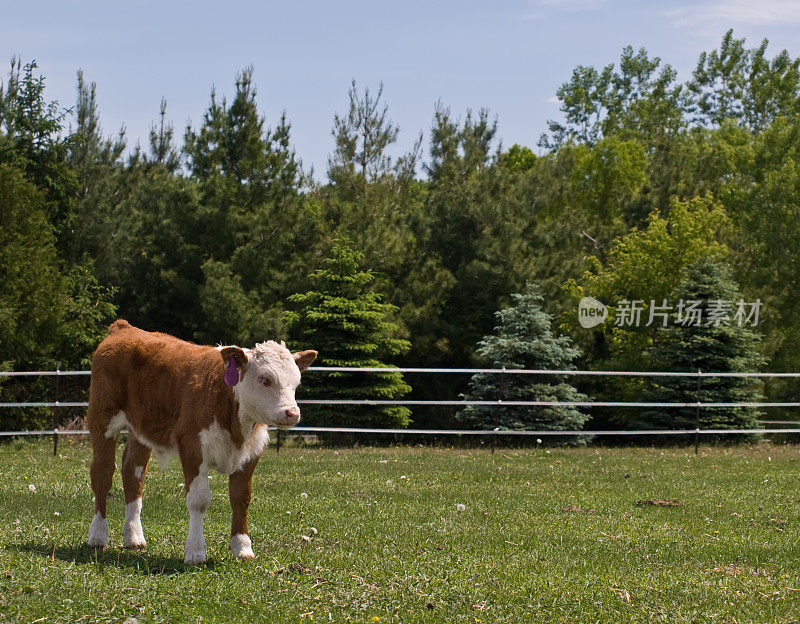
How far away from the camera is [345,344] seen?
21.5 meters

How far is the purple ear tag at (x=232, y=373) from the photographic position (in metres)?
6.27

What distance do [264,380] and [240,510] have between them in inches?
40.2

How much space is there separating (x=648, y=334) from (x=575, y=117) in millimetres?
28718

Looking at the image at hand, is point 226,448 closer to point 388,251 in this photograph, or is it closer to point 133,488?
point 133,488

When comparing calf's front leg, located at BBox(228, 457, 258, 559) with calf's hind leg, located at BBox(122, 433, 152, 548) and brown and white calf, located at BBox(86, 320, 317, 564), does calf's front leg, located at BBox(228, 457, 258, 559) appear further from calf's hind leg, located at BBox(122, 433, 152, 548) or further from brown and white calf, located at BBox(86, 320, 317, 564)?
calf's hind leg, located at BBox(122, 433, 152, 548)

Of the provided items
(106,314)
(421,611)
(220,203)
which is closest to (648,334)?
(220,203)

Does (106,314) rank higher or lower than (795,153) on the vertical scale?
lower

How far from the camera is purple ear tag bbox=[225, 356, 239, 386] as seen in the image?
627 centimetres

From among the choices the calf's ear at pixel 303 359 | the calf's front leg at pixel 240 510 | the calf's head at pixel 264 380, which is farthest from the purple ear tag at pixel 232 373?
the calf's front leg at pixel 240 510

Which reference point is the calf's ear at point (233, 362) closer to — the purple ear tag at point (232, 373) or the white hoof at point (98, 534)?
the purple ear tag at point (232, 373)

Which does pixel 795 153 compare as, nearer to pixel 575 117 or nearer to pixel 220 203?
pixel 575 117

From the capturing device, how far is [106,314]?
85.1 feet

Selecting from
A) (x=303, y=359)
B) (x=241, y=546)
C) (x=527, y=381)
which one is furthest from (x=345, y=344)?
(x=241, y=546)

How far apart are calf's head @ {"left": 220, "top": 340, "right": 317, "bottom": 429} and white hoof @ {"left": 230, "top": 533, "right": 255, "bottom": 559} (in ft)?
3.07
